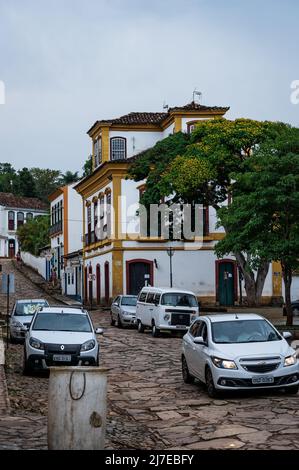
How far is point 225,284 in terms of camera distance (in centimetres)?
5103

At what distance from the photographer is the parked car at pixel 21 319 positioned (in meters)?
27.1

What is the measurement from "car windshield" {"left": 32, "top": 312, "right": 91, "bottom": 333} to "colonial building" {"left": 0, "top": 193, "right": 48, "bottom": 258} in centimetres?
9646

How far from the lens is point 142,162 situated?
42156 mm

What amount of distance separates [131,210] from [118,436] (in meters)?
39.3

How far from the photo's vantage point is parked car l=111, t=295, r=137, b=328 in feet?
115

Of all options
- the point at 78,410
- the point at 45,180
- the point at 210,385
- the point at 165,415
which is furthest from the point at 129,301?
the point at 45,180

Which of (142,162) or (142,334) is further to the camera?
(142,162)

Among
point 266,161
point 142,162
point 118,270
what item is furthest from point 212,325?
point 118,270

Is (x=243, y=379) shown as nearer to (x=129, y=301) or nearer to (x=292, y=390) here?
(x=292, y=390)

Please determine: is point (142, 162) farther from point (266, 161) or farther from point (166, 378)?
point (166, 378)

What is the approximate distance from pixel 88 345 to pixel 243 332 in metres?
4.30

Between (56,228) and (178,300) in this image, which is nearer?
(178,300)

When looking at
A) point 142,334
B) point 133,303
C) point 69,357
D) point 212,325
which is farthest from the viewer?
point 133,303

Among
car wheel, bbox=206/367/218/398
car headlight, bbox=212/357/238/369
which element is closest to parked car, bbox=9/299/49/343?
car wheel, bbox=206/367/218/398
